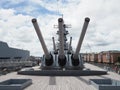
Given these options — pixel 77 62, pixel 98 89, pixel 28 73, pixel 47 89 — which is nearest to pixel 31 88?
pixel 47 89

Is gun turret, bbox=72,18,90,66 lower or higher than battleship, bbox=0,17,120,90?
higher

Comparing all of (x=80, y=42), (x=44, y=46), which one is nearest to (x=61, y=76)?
(x=44, y=46)

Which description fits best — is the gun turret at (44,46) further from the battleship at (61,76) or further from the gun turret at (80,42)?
the gun turret at (80,42)

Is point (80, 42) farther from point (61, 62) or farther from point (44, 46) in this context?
point (61, 62)

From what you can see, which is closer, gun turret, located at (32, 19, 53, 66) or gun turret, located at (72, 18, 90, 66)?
gun turret, located at (72, 18, 90, 66)

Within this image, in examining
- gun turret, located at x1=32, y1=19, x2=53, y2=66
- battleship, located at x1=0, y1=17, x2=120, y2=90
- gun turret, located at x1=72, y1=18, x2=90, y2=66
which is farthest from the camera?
gun turret, located at x1=32, y1=19, x2=53, y2=66

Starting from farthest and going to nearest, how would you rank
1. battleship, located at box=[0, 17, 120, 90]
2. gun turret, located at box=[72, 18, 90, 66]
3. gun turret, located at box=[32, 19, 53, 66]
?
1. gun turret, located at box=[32, 19, 53, 66]
2. gun turret, located at box=[72, 18, 90, 66]
3. battleship, located at box=[0, 17, 120, 90]

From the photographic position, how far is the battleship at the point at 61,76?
14961mm

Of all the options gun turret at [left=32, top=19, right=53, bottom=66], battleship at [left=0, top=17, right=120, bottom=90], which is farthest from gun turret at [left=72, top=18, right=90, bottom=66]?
gun turret at [left=32, top=19, right=53, bottom=66]

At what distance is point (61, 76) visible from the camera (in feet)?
74.2

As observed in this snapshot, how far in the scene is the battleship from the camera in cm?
1496

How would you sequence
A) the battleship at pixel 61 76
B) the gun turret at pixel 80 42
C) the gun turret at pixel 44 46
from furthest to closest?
the gun turret at pixel 44 46 < the gun turret at pixel 80 42 < the battleship at pixel 61 76

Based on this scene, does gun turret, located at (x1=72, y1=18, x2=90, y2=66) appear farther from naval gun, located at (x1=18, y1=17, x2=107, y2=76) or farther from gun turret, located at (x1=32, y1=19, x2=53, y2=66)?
gun turret, located at (x1=32, y1=19, x2=53, y2=66)

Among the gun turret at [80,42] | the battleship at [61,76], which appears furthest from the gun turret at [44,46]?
the gun turret at [80,42]
